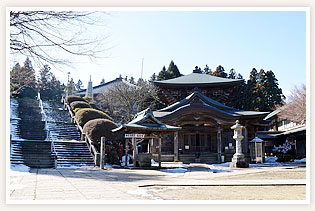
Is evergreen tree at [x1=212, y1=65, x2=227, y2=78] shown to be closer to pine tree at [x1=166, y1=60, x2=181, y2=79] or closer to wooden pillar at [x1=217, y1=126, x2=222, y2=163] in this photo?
pine tree at [x1=166, y1=60, x2=181, y2=79]

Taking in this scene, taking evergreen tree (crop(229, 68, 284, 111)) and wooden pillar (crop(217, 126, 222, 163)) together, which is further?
evergreen tree (crop(229, 68, 284, 111))

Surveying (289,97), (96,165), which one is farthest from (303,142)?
(96,165)

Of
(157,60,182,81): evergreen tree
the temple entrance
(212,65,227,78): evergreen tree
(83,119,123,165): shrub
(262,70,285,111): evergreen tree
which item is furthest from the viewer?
(212,65,227,78): evergreen tree

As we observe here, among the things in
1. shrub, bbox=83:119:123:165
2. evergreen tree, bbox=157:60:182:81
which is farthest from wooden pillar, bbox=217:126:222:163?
evergreen tree, bbox=157:60:182:81

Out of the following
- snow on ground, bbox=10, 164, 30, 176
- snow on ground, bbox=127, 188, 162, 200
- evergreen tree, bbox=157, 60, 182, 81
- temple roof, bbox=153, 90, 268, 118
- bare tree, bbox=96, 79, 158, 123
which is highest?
evergreen tree, bbox=157, 60, 182, 81

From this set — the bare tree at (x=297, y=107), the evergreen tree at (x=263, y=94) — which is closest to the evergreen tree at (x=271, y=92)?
the evergreen tree at (x=263, y=94)

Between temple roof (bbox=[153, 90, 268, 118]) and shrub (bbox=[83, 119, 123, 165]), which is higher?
temple roof (bbox=[153, 90, 268, 118])

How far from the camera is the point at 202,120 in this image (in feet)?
78.8

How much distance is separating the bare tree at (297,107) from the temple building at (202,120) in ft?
11.7

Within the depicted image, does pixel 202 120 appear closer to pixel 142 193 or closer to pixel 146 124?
pixel 146 124

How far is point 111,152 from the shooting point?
61.9 feet

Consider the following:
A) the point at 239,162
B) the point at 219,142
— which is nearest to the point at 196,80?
the point at 219,142

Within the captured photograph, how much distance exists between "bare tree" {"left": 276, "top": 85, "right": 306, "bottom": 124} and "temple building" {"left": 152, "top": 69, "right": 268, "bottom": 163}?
3576 millimetres

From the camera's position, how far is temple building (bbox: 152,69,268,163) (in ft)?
76.0
